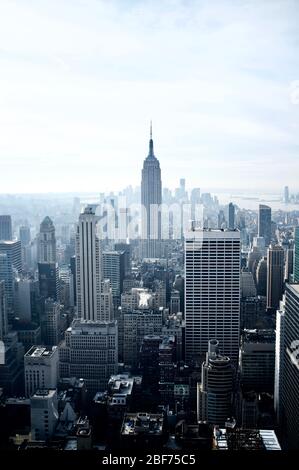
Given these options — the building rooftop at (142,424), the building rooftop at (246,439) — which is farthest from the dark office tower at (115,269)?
the building rooftop at (246,439)

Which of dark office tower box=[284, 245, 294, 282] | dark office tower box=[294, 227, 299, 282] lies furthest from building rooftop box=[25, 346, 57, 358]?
dark office tower box=[284, 245, 294, 282]

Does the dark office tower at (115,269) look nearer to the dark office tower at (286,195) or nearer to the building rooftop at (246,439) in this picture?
the dark office tower at (286,195)

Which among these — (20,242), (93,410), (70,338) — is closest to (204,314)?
→ (70,338)

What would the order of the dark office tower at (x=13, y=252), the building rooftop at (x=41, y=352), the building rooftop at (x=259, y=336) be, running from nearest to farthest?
the building rooftop at (x=41, y=352) → the building rooftop at (x=259, y=336) → the dark office tower at (x=13, y=252)

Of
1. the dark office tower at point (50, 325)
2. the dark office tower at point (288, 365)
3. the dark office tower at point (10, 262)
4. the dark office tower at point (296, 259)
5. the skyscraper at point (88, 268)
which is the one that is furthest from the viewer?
the dark office tower at point (10, 262)

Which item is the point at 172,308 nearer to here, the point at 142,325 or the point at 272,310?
the point at 142,325

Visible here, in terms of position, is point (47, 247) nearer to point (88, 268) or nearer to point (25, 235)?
point (25, 235)

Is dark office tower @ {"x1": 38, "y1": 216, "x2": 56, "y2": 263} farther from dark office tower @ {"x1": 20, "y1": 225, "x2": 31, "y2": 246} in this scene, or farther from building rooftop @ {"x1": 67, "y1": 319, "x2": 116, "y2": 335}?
building rooftop @ {"x1": 67, "y1": 319, "x2": 116, "y2": 335}
